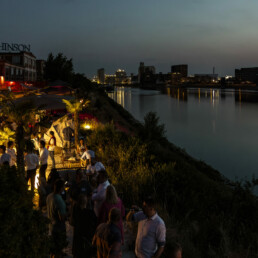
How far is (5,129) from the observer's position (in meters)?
9.98

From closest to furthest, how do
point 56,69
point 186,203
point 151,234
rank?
point 151,234, point 186,203, point 56,69

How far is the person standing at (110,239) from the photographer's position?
138 inches

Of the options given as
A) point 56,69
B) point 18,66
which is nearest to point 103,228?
point 56,69

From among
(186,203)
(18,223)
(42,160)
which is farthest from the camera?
(186,203)

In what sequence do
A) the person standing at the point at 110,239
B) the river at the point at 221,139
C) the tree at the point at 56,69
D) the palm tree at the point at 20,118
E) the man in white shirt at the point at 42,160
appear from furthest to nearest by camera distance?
the tree at the point at 56,69
the river at the point at 221,139
the man in white shirt at the point at 42,160
the palm tree at the point at 20,118
the person standing at the point at 110,239

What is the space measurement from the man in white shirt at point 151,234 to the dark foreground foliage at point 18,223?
1362 millimetres

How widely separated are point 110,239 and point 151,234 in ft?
1.99

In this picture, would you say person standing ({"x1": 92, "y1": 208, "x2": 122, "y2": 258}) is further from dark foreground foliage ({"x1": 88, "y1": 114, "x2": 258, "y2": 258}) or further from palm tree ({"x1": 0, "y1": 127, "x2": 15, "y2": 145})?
palm tree ({"x1": 0, "y1": 127, "x2": 15, "y2": 145})

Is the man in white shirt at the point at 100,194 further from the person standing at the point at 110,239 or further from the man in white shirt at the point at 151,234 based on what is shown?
the person standing at the point at 110,239

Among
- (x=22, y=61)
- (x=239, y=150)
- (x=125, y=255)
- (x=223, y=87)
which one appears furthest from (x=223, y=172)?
(x=223, y=87)

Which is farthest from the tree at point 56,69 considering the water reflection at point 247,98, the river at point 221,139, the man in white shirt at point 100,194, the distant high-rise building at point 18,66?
the water reflection at point 247,98

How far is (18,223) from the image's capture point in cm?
255

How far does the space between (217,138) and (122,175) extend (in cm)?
2988

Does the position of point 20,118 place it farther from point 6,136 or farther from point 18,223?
point 18,223
